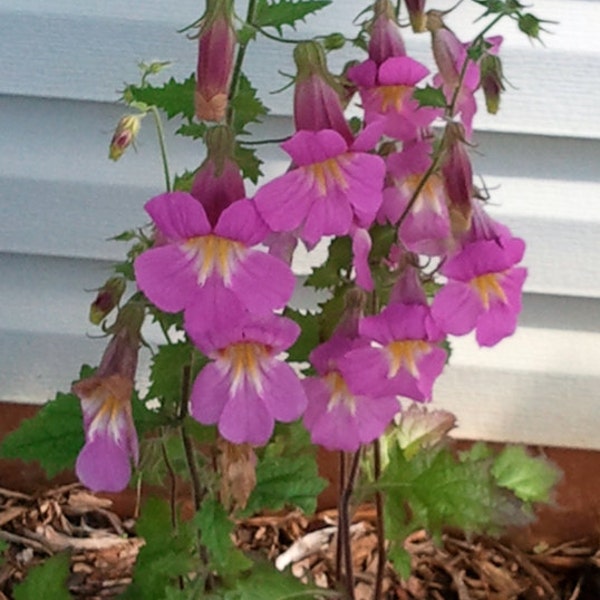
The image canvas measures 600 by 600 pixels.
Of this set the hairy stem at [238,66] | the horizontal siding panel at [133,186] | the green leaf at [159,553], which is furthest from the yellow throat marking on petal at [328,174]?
the horizontal siding panel at [133,186]

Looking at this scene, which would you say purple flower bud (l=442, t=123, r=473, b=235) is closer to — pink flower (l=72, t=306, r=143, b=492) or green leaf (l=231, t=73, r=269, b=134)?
green leaf (l=231, t=73, r=269, b=134)

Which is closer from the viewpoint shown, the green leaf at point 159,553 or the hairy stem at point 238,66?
the hairy stem at point 238,66

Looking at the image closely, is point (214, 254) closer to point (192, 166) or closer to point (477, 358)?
point (192, 166)

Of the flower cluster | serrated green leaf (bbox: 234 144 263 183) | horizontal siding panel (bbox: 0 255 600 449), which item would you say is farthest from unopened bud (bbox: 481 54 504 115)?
horizontal siding panel (bbox: 0 255 600 449)

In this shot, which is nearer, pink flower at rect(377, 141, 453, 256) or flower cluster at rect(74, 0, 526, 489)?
flower cluster at rect(74, 0, 526, 489)

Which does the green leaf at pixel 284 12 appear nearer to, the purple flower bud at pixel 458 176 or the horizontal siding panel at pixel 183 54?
the purple flower bud at pixel 458 176
